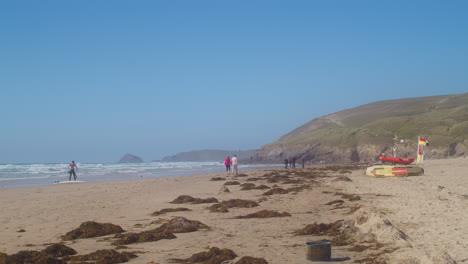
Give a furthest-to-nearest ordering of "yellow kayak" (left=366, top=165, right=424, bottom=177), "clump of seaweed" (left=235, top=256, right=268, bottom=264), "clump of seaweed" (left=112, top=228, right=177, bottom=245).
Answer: "yellow kayak" (left=366, top=165, right=424, bottom=177) < "clump of seaweed" (left=112, top=228, right=177, bottom=245) < "clump of seaweed" (left=235, top=256, right=268, bottom=264)

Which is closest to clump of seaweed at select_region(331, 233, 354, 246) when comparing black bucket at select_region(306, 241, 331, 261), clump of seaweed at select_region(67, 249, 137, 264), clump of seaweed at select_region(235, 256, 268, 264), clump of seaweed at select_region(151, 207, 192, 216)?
black bucket at select_region(306, 241, 331, 261)

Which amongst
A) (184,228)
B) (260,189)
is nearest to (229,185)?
(260,189)

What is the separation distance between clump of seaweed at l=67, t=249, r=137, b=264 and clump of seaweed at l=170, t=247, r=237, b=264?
83 centimetres

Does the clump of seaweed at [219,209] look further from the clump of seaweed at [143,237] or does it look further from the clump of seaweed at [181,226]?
the clump of seaweed at [143,237]

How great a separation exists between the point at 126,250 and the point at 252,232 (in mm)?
2901

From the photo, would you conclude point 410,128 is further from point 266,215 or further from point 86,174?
point 266,215

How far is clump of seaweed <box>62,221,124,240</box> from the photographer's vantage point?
10062 mm

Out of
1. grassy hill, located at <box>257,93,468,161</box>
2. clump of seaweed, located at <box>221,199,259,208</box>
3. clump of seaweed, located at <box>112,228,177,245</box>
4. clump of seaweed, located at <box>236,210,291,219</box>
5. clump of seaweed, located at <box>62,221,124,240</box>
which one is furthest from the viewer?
grassy hill, located at <box>257,93,468,161</box>

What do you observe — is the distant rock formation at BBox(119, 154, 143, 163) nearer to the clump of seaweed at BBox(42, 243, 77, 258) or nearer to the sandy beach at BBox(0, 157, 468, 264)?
the sandy beach at BBox(0, 157, 468, 264)

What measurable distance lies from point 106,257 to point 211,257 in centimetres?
178

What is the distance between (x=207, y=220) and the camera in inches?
481

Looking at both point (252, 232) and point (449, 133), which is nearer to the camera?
point (252, 232)

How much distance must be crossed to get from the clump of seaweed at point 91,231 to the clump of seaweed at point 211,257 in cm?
332

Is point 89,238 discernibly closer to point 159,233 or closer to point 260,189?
point 159,233
